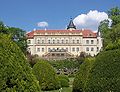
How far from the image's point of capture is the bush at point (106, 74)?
941 centimetres

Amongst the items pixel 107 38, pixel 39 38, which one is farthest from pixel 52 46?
pixel 107 38

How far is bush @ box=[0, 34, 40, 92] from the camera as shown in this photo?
6.34 m

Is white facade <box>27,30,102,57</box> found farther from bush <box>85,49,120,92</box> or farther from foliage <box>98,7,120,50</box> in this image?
bush <box>85,49,120,92</box>

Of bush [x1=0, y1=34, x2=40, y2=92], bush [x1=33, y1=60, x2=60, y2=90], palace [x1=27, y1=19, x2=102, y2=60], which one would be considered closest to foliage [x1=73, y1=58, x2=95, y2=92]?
bush [x1=33, y1=60, x2=60, y2=90]

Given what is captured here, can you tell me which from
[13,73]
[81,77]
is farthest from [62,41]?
[13,73]

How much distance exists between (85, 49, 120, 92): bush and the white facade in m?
104

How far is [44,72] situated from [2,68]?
1518cm

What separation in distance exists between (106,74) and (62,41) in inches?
4184

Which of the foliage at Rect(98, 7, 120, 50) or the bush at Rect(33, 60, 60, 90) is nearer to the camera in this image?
the bush at Rect(33, 60, 60, 90)

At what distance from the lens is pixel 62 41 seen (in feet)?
380

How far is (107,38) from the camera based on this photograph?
189 feet

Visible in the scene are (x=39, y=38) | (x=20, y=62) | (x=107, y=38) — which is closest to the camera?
(x=20, y=62)

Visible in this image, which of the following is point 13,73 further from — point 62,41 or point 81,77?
point 62,41

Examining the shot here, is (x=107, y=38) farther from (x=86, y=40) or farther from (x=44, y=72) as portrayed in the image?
(x=86, y=40)
